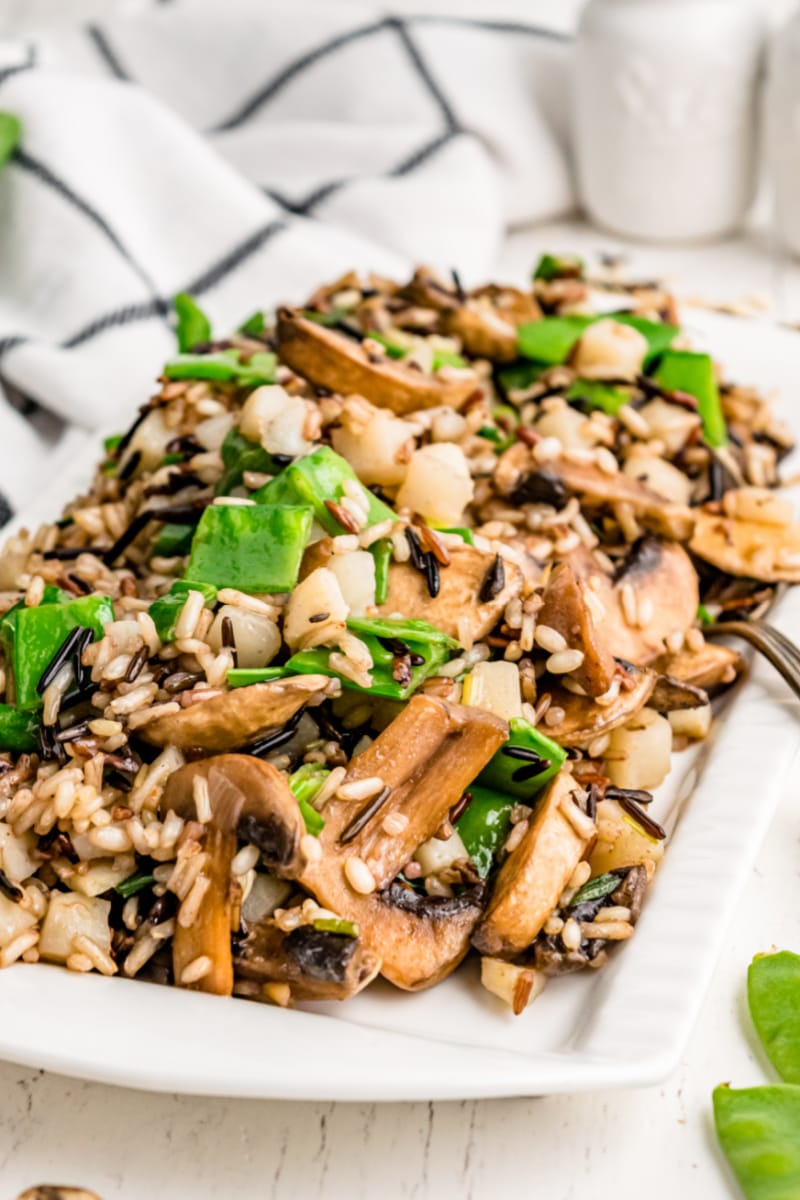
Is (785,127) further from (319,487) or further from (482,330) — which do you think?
(319,487)

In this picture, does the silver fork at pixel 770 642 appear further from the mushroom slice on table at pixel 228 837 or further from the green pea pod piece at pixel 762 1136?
the mushroom slice on table at pixel 228 837

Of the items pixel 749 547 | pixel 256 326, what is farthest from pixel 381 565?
pixel 256 326

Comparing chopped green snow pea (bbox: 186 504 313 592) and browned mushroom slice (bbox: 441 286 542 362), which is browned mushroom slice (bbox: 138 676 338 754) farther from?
browned mushroom slice (bbox: 441 286 542 362)

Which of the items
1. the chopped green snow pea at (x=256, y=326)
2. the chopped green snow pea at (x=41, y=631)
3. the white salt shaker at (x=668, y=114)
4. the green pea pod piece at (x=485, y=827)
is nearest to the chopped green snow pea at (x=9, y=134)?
the chopped green snow pea at (x=256, y=326)

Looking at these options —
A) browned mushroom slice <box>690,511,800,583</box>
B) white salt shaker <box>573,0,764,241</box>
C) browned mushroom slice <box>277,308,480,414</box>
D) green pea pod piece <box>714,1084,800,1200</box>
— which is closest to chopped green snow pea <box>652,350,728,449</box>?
browned mushroom slice <box>690,511,800,583</box>

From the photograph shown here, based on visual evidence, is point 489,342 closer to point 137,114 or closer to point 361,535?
point 361,535
